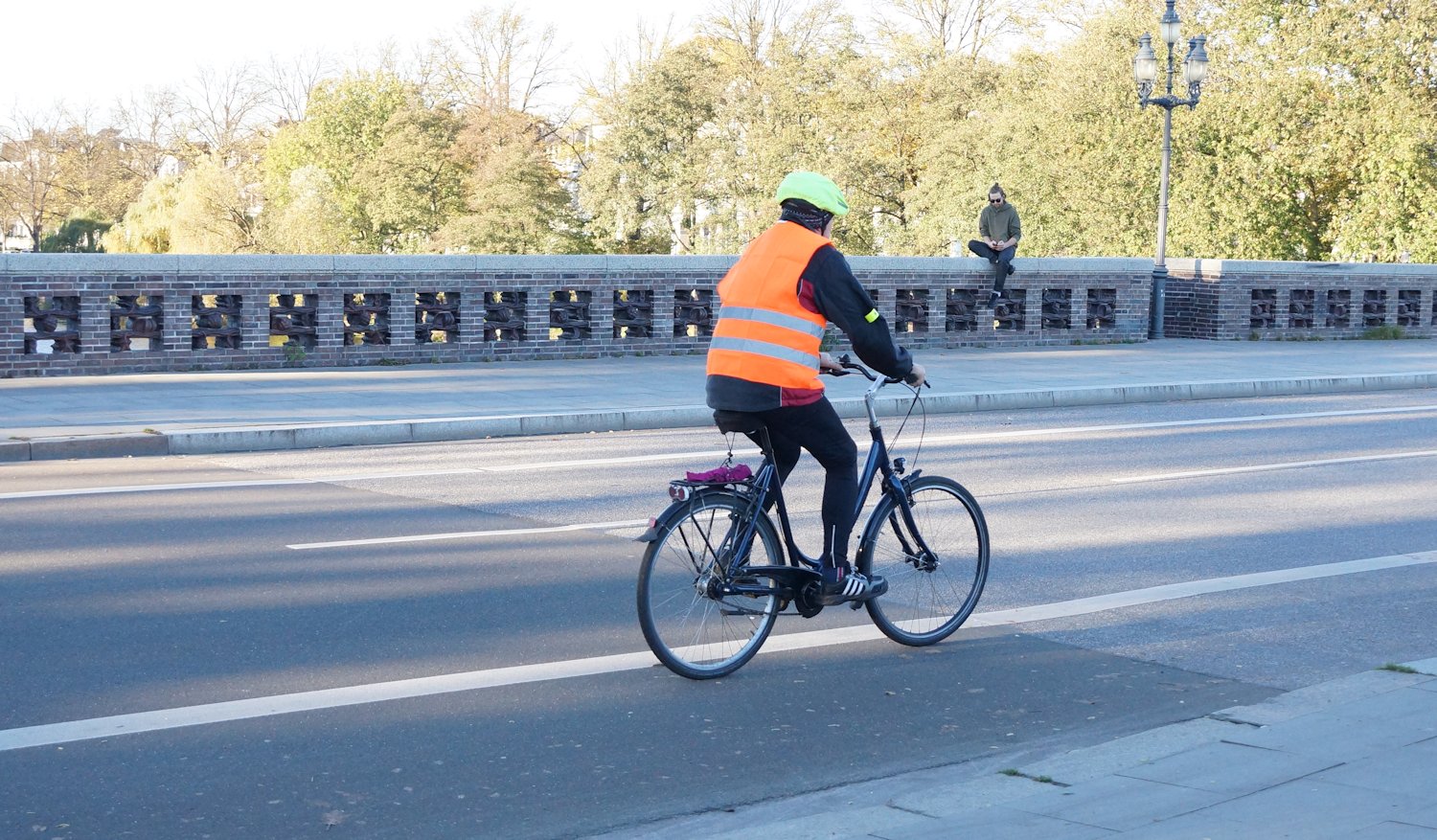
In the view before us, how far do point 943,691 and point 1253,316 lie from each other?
2267 cm

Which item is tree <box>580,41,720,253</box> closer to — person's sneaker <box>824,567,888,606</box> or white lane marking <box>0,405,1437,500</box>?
white lane marking <box>0,405,1437,500</box>

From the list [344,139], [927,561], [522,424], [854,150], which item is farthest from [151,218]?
[927,561]

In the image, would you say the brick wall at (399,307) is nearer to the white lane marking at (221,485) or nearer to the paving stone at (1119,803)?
the white lane marking at (221,485)

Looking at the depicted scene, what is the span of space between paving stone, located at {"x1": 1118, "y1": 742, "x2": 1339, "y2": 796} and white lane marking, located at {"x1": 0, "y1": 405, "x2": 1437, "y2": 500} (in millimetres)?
7218

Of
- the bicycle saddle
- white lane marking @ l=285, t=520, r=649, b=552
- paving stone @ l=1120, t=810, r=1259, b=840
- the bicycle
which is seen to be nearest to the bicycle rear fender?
the bicycle

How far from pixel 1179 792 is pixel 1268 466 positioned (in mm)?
8515

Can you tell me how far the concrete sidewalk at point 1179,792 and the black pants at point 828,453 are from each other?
1.35 m

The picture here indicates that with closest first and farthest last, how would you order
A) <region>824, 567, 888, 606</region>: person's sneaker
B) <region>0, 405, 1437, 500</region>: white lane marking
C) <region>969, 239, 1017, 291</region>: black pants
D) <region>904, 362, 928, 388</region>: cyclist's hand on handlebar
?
<region>904, 362, 928, 388</region>: cyclist's hand on handlebar, <region>824, 567, 888, 606</region>: person's sneaker, <region>0, 405, 1437, 500</region>: white lane marking, <region>969, 239, 1017, 291</region>: black pants

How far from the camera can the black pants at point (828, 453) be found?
19.5 ft

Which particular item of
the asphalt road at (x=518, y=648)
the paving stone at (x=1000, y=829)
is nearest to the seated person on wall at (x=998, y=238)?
the asphalt road at (x=518, y=648)

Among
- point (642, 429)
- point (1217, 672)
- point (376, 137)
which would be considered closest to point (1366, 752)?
point (1217, 672)

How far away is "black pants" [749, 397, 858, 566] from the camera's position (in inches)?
234

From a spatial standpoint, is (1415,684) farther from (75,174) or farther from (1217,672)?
(75,174)

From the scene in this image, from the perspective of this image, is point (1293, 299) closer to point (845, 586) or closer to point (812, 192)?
point (845, 586)
